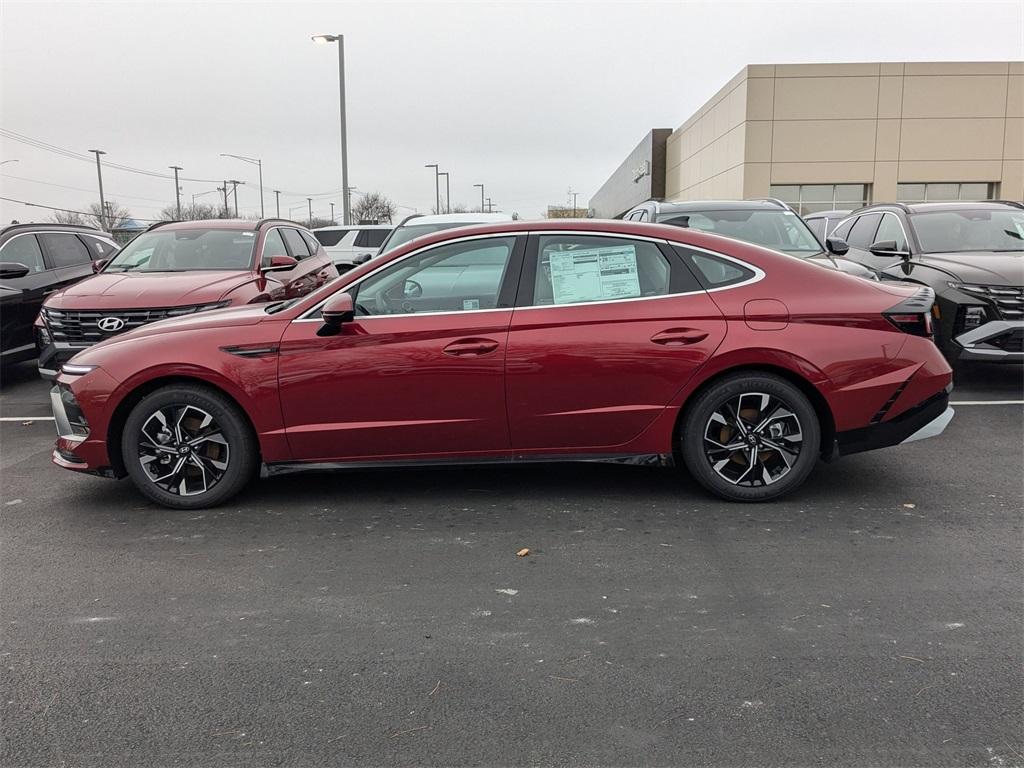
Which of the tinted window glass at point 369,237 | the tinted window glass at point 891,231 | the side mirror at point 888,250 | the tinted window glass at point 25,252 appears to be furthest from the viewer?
the tinted window glass at point 369,237

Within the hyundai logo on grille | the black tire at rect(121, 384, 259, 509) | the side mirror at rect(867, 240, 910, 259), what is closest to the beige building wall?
the side mirror at rect(867, 240, 910, 259)

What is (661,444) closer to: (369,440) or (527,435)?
(527,435)

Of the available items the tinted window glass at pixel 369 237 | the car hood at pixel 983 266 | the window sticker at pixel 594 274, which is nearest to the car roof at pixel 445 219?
the car hood at pixel 983 266

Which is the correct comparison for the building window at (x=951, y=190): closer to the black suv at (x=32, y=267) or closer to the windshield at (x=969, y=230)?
the windshield at (x=969, y=230)

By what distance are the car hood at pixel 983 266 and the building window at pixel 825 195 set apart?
93.6 feet

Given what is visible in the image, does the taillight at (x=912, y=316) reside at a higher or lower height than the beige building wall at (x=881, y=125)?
lower

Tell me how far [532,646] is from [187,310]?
227 inches

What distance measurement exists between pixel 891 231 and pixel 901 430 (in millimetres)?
5488

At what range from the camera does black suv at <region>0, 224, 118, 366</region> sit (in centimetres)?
963

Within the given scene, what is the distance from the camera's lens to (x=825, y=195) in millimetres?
35750

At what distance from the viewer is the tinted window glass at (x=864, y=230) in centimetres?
1014

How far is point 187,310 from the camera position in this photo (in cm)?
788

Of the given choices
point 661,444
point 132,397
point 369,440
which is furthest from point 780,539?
point 132,397

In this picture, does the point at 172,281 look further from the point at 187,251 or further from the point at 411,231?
the point at 411,231
